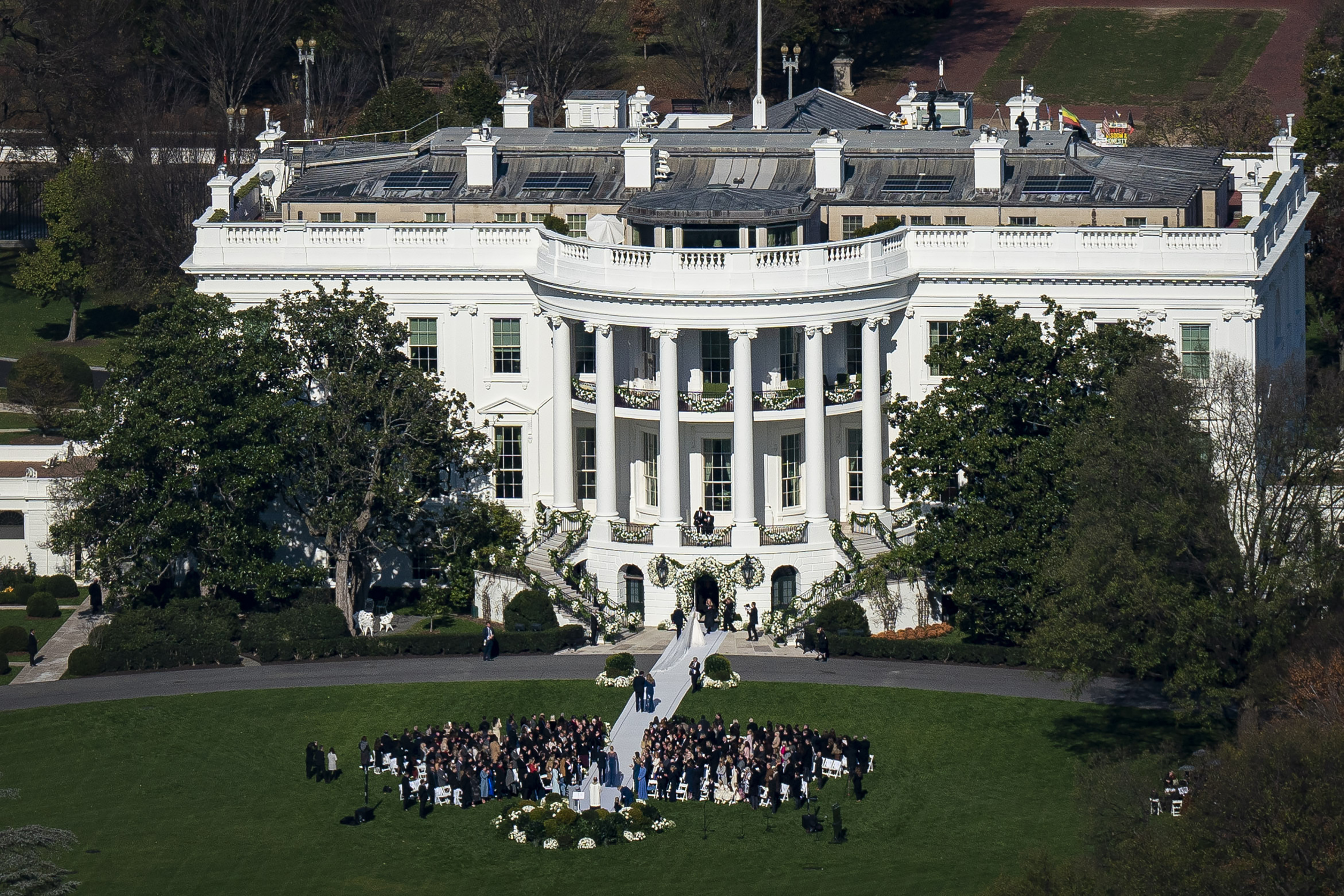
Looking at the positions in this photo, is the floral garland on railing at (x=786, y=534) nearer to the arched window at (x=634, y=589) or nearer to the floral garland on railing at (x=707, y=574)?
the floral garland on railing at (x=707, y=574)

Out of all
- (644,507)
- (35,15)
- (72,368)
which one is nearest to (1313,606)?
(644,507)

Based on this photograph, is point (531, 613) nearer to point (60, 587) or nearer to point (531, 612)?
point (531, 612)

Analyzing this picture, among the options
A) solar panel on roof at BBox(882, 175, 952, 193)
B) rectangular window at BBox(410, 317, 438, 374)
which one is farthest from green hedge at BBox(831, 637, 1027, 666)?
rectangular window at BBox(410, 317, 438, 374)

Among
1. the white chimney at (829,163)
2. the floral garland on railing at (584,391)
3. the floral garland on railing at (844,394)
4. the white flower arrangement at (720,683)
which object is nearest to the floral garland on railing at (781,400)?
the floral garland on railing at (844,394)

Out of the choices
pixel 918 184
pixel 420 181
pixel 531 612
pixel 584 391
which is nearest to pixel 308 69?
pixel 420 181

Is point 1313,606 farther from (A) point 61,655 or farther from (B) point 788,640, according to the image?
(A) point 61,655

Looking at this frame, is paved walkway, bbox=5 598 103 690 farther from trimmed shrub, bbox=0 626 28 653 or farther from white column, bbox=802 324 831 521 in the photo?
white column, bbox=802 324 831 521
